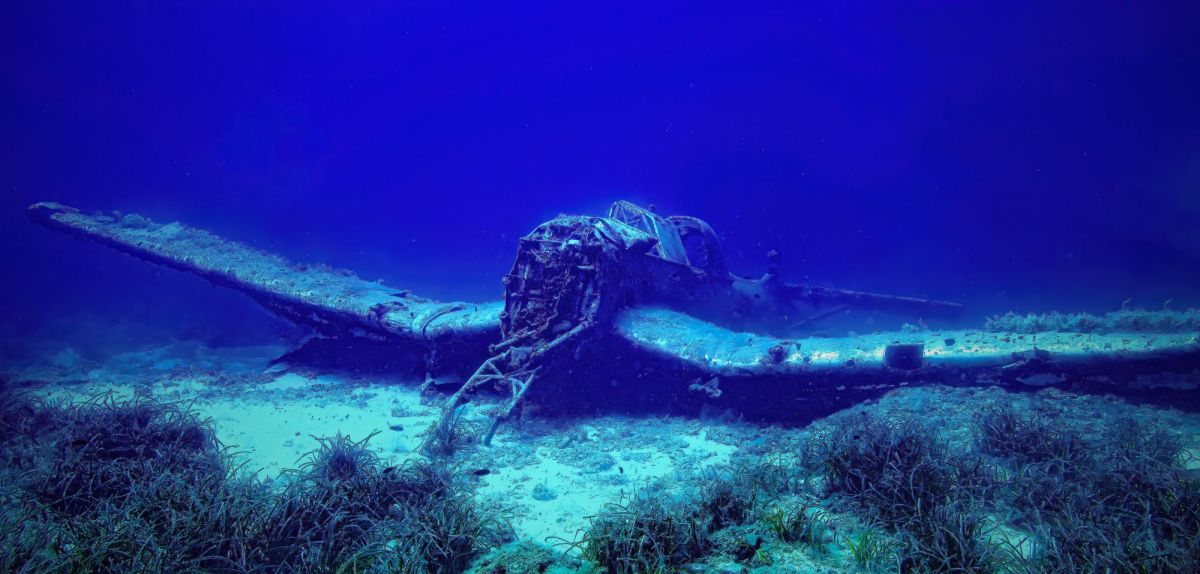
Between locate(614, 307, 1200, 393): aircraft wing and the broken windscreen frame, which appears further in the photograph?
the broken windscreen frame

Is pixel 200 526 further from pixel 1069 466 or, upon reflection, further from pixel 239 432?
pixel 1069 466

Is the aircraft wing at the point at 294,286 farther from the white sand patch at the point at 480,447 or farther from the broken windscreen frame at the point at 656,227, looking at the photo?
the broken windscreen frame at the point at 656,227

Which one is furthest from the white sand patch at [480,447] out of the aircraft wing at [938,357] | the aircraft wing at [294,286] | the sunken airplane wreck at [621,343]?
the aircraft wing at [294,286]

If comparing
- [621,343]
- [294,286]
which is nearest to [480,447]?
[621,343]

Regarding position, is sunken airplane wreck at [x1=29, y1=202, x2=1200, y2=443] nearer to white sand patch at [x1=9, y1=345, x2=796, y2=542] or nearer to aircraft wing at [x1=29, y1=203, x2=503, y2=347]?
aircraft wing at [x1=29, y1=203, x2=503, y2=347]

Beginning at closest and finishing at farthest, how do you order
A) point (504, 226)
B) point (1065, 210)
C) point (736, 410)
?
point (736, 410), point (1065, 210), point (504, 226)

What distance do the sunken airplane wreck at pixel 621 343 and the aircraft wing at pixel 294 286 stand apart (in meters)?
0.04

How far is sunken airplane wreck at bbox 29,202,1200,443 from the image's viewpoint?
6184 millimetres

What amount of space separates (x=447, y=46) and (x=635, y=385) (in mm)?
143994

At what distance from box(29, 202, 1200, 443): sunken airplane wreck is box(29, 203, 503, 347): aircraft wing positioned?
0.04 m

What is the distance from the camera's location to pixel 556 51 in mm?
119688

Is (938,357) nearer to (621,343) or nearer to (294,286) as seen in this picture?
(621,343)

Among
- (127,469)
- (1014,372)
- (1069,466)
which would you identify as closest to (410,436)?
(127,469)

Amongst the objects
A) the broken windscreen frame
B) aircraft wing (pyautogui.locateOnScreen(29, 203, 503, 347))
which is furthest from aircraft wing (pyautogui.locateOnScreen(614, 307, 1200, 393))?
aircraft wing (pyautogui.locateOnScreen(29, 203, 503, 347))
